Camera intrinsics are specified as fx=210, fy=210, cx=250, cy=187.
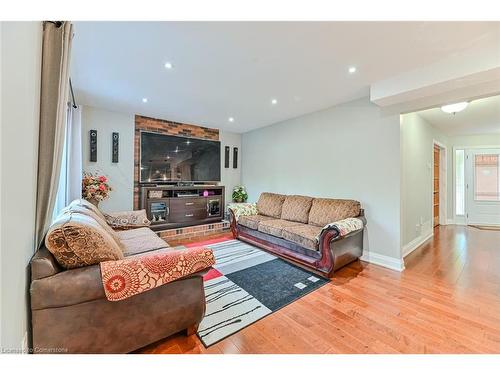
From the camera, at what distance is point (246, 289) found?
223 cm

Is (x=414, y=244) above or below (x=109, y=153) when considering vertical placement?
below

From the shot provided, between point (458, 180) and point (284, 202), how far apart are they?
5228 mm

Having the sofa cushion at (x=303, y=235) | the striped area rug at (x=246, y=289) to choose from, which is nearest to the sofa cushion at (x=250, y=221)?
the striped area rug at (x=246, y=289)

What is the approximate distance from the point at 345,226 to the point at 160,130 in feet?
13.0

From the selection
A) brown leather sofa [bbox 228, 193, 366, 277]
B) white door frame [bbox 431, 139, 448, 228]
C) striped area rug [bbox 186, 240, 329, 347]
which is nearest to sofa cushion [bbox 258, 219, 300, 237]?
brown leather sofa [bbox 228, 193, 366, 277]

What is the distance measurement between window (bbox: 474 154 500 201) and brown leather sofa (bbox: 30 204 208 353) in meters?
7.61

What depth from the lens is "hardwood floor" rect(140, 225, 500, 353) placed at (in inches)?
57.9

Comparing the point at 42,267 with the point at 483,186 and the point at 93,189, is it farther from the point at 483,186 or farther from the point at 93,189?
the point at 483,186

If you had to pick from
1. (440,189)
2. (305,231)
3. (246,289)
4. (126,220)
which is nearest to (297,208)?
(305,231)

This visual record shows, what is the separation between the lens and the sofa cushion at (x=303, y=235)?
2.71 m

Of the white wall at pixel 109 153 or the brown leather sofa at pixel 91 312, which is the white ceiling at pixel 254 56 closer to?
the white wall at pixel 109 153

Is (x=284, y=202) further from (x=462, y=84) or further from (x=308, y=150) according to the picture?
(x=462, y=84)

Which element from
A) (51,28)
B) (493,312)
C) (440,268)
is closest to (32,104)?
(51,28)

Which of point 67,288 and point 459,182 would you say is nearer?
point 67,288
